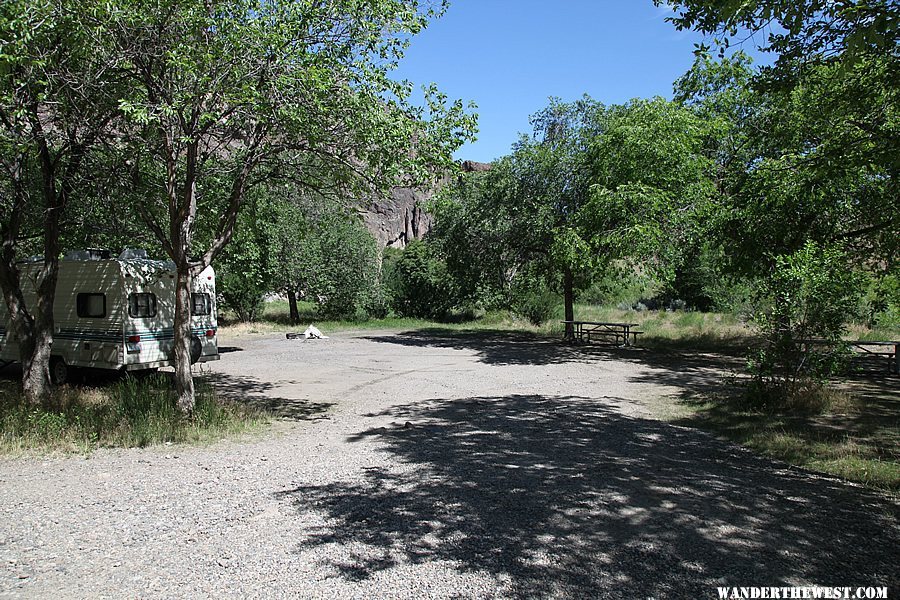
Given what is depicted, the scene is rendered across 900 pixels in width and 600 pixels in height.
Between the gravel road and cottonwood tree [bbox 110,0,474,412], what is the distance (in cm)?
308

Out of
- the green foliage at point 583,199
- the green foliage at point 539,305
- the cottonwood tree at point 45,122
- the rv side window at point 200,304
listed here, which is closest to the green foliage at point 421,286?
the green foliage at point 539,305

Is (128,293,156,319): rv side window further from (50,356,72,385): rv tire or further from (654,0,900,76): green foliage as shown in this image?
(654,0,900,76): green foliage

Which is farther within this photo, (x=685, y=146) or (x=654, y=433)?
(x=685, y=146)

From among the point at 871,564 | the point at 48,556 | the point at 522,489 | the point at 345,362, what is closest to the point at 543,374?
the point at 345,362

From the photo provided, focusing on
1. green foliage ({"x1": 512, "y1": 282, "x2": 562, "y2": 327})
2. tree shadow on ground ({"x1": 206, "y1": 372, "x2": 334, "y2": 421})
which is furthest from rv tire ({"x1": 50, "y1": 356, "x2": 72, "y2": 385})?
green foliage ({"x1": 512, "y1": 282, "x2": 562, "y2": 327})

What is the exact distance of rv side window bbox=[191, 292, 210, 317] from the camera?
44.7 ft

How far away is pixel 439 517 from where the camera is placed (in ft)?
15.1

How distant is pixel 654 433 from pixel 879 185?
31.8 feet

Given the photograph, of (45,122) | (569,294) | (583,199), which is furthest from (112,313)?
(569,294)

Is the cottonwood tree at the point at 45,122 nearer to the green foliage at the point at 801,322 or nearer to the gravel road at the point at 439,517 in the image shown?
the gravel road at the point at 439,517

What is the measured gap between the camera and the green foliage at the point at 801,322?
28.9 ft

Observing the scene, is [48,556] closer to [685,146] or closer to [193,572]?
[193,572]

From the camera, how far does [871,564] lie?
3.78 metres

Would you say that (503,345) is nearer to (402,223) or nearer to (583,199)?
(583,199)
